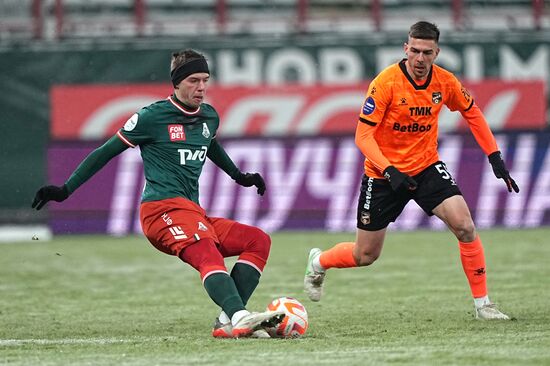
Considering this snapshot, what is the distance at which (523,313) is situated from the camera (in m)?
8.77

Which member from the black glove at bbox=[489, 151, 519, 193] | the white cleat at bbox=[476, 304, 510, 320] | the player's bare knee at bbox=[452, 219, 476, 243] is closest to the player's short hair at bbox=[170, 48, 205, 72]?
the player's bare knee at bbox=[452, 219, 476, 243]

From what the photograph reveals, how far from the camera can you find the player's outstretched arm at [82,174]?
7723 millimetres

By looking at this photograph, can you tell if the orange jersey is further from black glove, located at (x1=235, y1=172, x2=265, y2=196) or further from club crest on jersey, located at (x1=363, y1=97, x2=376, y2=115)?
black glove, located at (x1=235, y1=172, x2=265, y2=196)

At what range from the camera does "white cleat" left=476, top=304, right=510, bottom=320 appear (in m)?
8.41

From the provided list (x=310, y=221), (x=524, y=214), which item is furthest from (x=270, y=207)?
(x=524, y=214)

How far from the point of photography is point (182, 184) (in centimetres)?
799

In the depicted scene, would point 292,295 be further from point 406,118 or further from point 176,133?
point 176,133

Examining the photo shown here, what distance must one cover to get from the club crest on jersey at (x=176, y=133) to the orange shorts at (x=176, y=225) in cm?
40

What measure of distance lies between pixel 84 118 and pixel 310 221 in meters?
4.03

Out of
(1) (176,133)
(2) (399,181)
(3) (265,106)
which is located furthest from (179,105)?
(3) (265,106)

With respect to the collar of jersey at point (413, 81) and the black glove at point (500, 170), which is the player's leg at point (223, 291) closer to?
the collar of jersey at point (413, 81)

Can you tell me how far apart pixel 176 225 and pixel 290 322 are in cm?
95

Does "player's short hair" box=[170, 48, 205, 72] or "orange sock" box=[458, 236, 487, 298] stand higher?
"player's short hair" box=[170, 48, 205, 72]

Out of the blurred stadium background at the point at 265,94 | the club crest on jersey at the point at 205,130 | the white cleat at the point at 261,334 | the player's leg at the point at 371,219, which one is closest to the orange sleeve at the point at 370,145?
the player's leg at the point at 371,219
